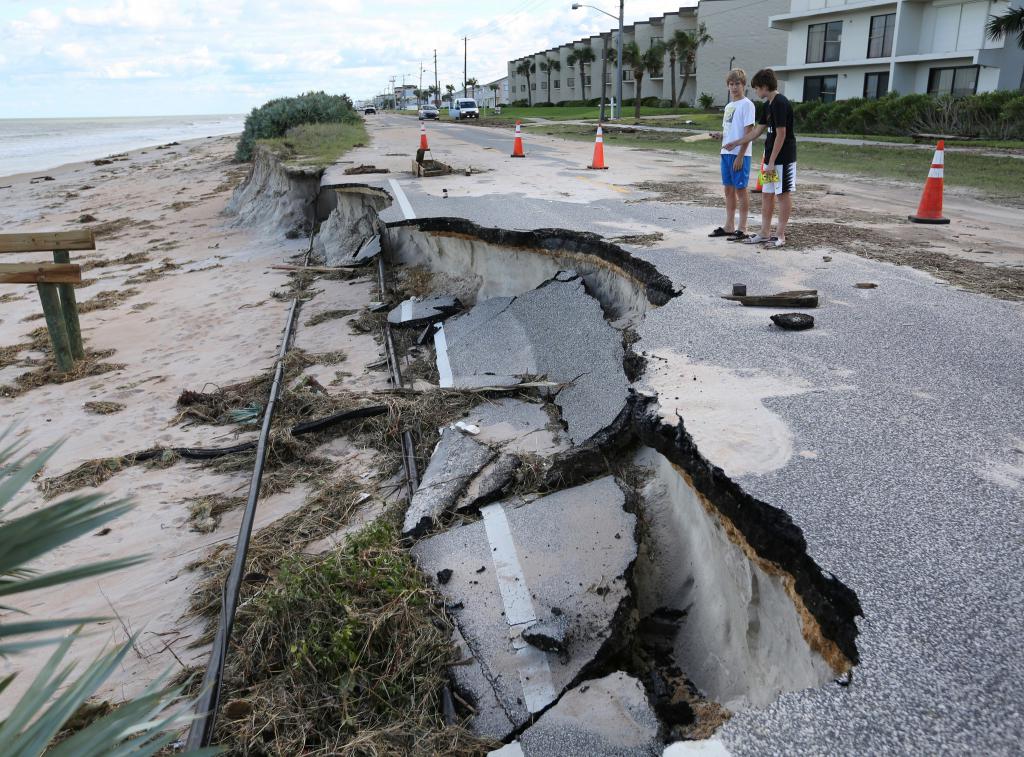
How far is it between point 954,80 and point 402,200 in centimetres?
3145

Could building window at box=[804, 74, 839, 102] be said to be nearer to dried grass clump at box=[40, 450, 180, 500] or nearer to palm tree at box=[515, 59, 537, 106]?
dried grass clump at box=[40, 450, 180, 500]

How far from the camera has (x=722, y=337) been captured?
17.2 feet

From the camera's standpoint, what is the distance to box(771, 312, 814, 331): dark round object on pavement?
17.3 feet

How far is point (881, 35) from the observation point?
1410 inches

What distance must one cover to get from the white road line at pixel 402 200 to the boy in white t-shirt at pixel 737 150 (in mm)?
4614

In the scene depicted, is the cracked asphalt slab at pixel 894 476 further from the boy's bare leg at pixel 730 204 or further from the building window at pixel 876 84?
the building window at pixel 876 84

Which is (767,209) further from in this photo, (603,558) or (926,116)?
(926,116)

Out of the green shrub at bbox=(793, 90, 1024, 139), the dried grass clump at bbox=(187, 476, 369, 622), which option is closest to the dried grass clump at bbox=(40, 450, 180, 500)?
the dried grass clump at bbox=(187, 476, 369, 622)

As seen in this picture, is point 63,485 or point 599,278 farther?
point 599,278

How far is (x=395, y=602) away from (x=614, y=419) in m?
1.98

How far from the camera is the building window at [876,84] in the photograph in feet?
119

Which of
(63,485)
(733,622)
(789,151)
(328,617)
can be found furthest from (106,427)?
(789,151)

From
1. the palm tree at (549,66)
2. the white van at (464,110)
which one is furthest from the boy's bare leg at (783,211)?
the palm tree at (549,66)

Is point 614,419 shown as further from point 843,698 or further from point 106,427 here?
point 106,427
